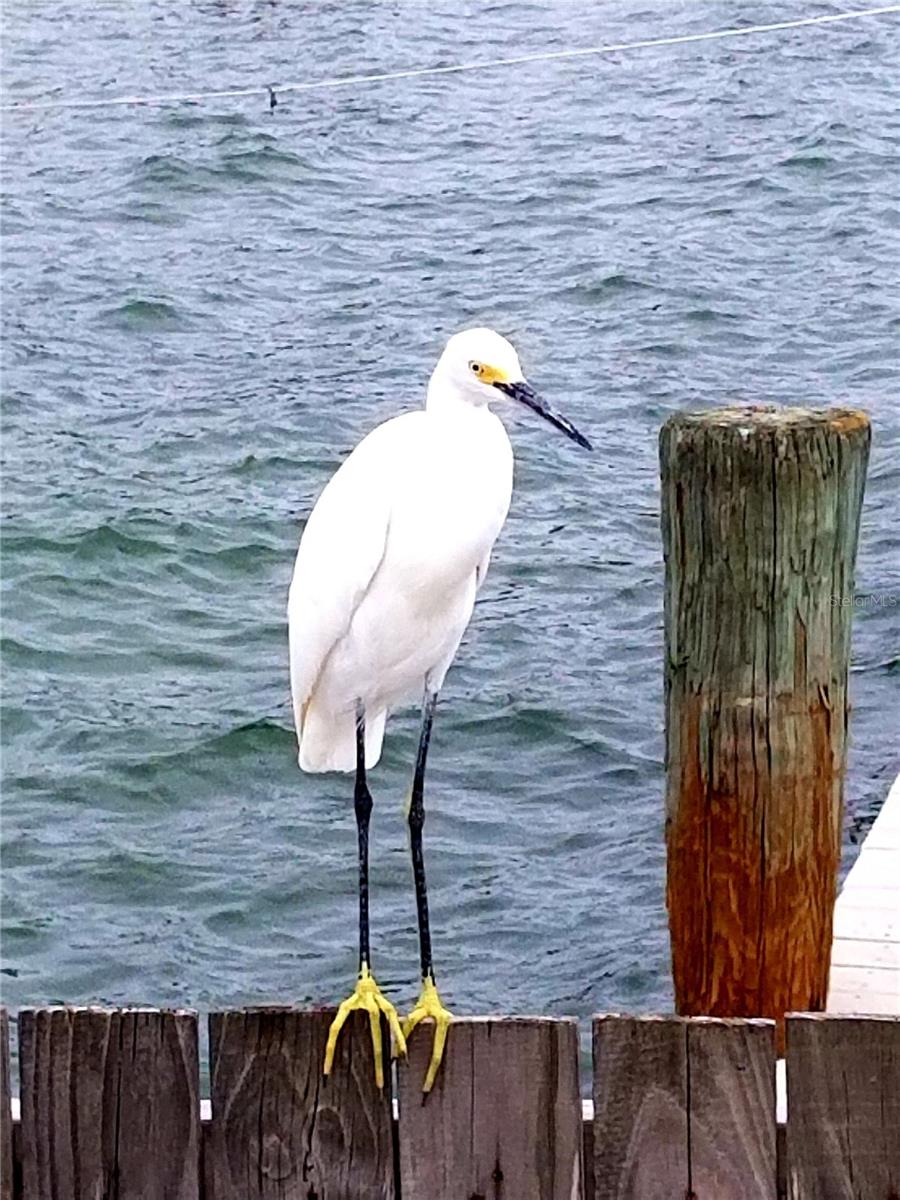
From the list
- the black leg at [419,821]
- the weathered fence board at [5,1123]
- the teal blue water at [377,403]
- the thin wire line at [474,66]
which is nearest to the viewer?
the weathered fence board at [5,1123]

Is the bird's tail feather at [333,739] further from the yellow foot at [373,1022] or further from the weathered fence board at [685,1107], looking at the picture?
the weathered fence board at [685,1107]

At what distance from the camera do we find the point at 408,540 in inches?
137

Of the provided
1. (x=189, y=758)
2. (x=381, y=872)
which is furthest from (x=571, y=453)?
(x=381, y=872)

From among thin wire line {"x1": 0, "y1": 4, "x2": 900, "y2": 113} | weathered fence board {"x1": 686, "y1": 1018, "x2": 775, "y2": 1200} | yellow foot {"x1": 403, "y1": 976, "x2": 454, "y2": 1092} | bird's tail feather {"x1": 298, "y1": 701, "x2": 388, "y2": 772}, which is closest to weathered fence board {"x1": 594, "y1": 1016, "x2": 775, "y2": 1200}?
weathered fence board {"x1": 686, "y1": 1018, "x2": 775, "y2": 1200}

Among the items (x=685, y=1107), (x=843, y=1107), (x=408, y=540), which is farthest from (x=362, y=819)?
(x=843, y=1107)

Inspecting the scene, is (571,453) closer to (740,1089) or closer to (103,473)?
(103,473)

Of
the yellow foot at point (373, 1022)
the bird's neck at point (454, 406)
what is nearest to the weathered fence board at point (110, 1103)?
the yellow foot at point (373, 1022)

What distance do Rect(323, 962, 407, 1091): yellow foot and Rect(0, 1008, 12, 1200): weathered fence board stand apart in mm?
380

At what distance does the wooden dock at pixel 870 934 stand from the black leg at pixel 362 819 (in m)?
1.16

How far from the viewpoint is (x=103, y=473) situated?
29.3 feet

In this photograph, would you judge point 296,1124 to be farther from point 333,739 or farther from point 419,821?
point 333,739

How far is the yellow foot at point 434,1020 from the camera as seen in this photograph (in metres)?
2.67

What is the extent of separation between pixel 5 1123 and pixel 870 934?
233 centimetres

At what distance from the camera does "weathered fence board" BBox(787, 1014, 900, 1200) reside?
2582 millimetres
